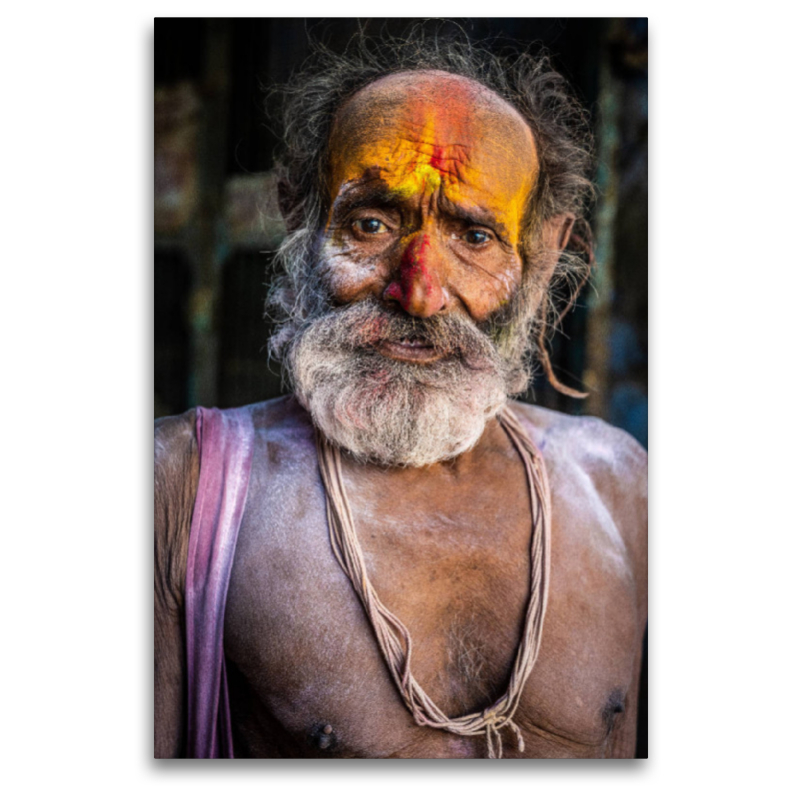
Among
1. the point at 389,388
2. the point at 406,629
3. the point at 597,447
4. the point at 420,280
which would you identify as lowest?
the point at 406,629

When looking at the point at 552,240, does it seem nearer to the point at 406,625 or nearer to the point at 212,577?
the point at 406,625

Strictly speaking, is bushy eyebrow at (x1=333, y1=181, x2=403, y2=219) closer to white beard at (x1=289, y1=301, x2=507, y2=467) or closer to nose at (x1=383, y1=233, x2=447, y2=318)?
nose at (x1=383, y1=233, x2=447, y2=318)

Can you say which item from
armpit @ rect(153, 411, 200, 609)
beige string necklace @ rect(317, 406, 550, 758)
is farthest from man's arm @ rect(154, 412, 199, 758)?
beige string necklace @ rect(317, 406, 550, 758)

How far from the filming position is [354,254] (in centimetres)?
205

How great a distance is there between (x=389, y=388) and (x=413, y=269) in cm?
25

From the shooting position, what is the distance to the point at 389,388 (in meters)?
2.03

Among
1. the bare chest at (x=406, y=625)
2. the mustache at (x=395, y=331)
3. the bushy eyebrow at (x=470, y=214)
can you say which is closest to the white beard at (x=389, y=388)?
the mustache at (x=395, y=331)

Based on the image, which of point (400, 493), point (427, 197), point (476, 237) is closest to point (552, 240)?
point (476, 237)

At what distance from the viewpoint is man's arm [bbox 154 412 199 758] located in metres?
2.09

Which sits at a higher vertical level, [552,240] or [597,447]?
[552,240]

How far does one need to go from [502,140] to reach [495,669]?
1131mm

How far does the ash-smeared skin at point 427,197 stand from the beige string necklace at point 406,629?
40cm
